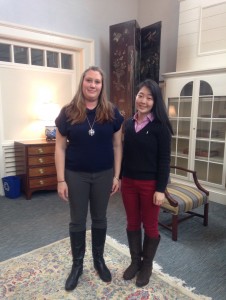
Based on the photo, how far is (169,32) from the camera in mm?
3916

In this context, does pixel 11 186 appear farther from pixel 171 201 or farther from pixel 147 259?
pixel 147 259

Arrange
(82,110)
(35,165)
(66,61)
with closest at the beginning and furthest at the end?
(82,110)
(35,165)
(66,61)

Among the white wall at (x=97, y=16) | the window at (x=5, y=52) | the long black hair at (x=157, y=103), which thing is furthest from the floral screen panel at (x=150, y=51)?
the long black hair at (x=157, y=103)

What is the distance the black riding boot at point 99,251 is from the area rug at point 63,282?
5cm

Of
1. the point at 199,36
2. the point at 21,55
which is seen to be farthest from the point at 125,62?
the point at 21,55

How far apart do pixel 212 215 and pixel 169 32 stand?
281cm

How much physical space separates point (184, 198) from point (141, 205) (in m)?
0.89

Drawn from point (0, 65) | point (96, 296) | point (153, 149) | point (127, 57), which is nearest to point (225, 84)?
point (127, 57)

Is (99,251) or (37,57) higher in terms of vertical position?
(37,57)

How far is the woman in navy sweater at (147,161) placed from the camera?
1456mm

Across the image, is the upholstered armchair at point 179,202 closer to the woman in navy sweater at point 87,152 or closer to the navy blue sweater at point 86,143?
the woman in navy sweater at point 87,152

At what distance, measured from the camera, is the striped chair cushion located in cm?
225

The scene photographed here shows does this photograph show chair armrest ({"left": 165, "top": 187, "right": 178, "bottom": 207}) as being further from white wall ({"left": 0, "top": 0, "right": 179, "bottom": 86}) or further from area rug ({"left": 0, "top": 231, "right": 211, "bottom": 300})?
white wall ({"left": 0, "top": 0, "right": 179, "bottom": 86})

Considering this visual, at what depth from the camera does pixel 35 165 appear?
3.25 meters
